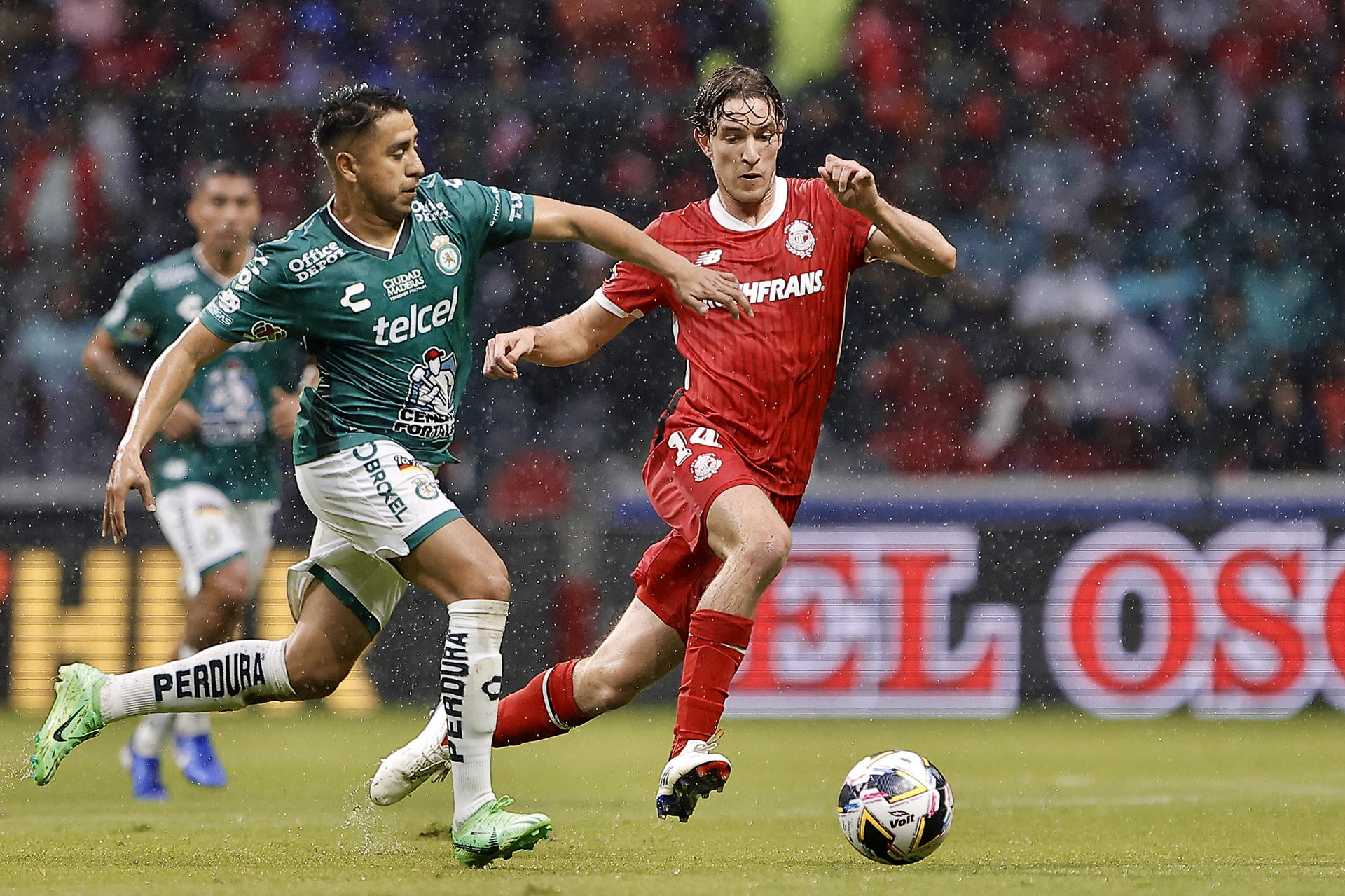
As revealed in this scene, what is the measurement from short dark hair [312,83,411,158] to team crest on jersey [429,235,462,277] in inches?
14.6

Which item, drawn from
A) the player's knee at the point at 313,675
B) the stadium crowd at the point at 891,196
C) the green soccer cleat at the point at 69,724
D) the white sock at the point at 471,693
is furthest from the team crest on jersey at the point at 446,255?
the stadium crowd at the point at 891,196

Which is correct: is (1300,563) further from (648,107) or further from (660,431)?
(660,431)

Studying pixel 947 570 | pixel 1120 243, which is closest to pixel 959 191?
pixel 1120 243

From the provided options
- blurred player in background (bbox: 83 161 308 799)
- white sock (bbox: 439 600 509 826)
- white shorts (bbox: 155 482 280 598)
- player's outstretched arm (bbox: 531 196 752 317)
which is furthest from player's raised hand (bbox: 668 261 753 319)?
white shorts (bbox: 155 482 280 598)

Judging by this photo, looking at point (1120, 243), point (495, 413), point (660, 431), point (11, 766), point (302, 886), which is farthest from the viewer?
point (1120, 243)

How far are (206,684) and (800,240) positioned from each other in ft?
7.30

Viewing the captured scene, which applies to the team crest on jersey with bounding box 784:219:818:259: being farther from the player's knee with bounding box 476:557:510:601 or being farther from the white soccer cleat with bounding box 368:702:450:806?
the white soccer cleat with bounding box 368:702:450:806

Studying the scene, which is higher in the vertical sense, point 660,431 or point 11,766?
point 660,431

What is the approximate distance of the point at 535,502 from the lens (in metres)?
10.4

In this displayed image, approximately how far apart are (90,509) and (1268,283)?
7.13 meters

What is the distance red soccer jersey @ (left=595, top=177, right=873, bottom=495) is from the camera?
5480mm

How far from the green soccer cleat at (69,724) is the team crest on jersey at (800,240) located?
2433mm

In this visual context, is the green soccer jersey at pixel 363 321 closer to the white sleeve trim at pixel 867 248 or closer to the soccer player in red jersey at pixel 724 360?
the soccer player in red jersey at pixel 724 360

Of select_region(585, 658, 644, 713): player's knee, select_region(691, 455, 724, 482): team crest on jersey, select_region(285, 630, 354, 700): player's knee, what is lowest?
select_region(585, 658, 644, 713): player's knee
